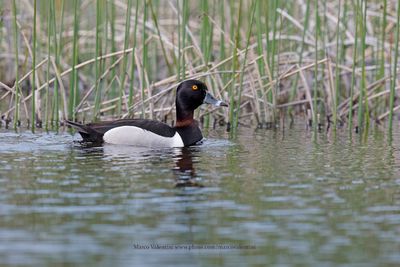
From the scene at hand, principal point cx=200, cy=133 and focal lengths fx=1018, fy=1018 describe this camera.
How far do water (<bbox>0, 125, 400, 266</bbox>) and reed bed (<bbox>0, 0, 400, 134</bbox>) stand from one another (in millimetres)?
1633

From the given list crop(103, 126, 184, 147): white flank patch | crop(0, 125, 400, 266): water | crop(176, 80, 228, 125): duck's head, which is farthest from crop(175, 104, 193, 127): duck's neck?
crop(0, 125, 400, 266): water

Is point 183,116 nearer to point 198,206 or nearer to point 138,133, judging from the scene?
point 138,133

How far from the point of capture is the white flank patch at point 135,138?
35.3 ft

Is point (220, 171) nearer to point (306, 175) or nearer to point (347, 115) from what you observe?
point (306, 175)

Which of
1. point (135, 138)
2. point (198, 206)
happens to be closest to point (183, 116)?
point (135, 138)

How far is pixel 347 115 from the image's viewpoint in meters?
13.4

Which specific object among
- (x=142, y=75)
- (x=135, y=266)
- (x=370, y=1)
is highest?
(x=370, y=1)

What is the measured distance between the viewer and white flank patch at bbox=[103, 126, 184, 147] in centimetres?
1077

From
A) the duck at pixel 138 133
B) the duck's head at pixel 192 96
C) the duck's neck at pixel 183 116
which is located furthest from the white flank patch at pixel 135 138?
the duck's head at pixel 192 96

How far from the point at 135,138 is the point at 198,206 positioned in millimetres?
4126

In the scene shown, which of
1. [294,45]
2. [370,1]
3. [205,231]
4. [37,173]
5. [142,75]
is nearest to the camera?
[205,231]

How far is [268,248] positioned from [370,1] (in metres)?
10.9

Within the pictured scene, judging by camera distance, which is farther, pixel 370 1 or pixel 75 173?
pixel 370 1

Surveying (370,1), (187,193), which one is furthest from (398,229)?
(370,1)
